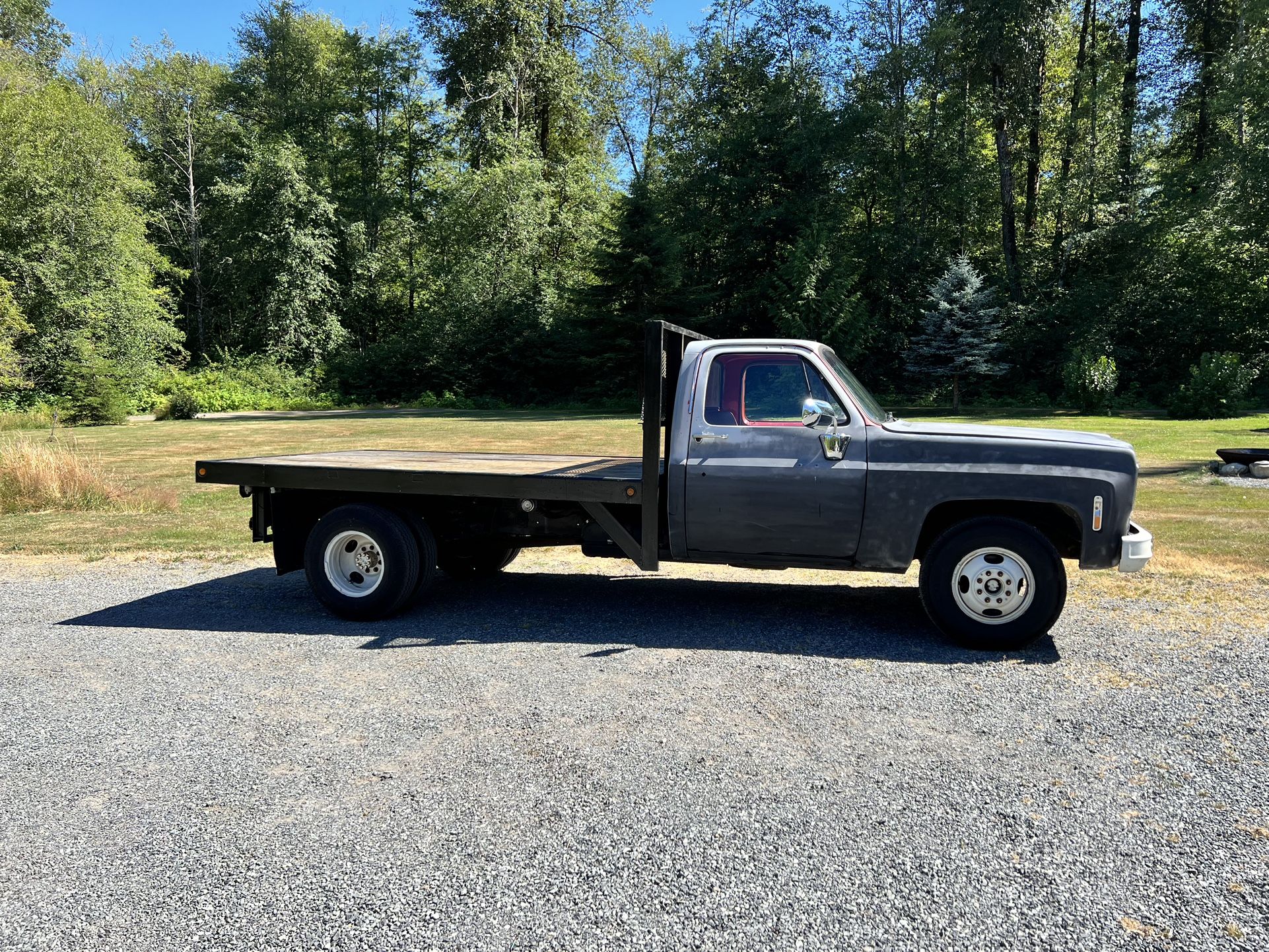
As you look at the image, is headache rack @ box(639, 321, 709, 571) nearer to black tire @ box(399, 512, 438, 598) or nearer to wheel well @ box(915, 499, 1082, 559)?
black tire @ box(399, 512, 438, 598)

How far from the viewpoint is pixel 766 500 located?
598cm

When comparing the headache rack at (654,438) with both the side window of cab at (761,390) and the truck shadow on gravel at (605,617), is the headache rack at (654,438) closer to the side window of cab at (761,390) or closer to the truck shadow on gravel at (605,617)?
the side window of cab at (761,390)

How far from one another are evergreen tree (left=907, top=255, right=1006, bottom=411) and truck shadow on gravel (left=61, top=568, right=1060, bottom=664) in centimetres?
2694

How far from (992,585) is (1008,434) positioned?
104 centimetres

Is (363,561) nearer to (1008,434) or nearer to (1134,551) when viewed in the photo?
(1008,434)

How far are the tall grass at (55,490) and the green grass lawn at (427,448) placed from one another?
0.35 m

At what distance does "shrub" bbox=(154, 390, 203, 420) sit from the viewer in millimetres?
31078

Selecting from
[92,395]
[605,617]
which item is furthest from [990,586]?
[92,395]

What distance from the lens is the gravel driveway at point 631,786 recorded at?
2.91 meters

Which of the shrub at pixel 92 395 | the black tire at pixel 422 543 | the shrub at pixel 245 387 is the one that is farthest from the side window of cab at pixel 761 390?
the shrub at pixel 245 387

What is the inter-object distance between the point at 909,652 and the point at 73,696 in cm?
502

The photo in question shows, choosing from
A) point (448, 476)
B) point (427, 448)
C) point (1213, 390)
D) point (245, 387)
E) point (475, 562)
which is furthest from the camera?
point (245, 387)

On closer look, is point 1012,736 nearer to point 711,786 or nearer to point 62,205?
point 711,786

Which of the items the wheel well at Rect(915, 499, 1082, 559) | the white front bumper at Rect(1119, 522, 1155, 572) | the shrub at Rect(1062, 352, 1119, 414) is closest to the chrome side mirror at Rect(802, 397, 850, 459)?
the wheel well at Rect(915, 499, 1082, 559)
